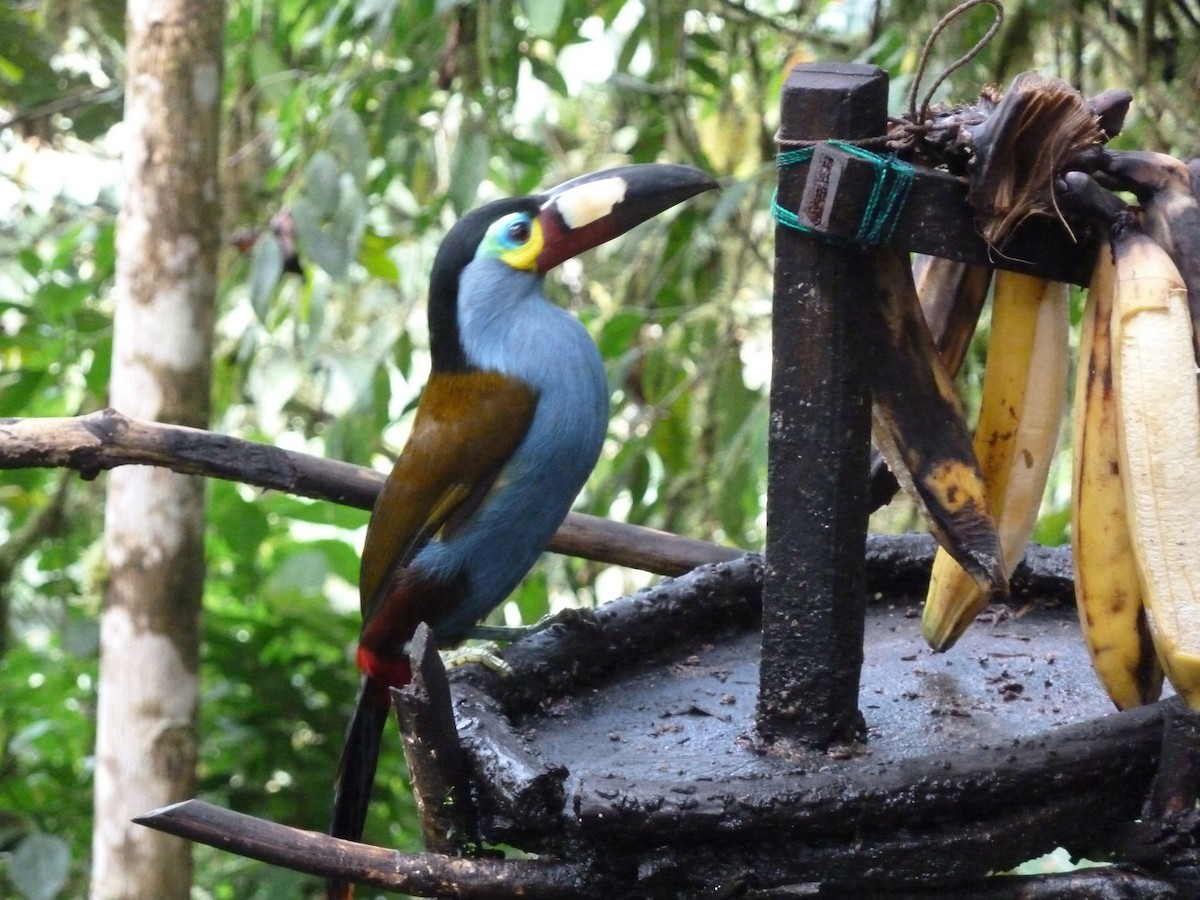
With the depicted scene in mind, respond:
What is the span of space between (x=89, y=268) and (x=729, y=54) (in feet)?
6.46

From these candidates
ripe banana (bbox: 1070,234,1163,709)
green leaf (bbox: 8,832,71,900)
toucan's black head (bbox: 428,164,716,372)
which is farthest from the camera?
green leaf (bbox: 8,832,71,900)

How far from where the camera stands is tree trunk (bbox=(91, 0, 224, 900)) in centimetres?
216

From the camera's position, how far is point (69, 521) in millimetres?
2953

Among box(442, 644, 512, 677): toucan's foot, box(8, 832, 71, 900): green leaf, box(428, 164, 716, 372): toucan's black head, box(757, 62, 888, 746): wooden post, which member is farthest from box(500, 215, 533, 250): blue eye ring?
box(8, 832, 71, 900): green leaf

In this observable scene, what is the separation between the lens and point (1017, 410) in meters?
1.05

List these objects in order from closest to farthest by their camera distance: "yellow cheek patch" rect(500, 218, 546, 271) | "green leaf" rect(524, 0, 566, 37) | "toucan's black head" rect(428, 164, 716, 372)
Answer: "toucan's black head" rect(428, 164, 716, 372), "yellow cheek patch" rect(500, 218, 546, 271), "green leaf" rect(524, 0, 566, 37)

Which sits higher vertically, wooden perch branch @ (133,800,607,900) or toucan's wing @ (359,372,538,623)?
toucan's wing @ (359,372,538,623)

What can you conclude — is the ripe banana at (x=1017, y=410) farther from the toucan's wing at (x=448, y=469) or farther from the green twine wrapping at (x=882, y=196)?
the toucan's wing at (x=448, y=469)

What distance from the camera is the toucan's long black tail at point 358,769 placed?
1.49 m

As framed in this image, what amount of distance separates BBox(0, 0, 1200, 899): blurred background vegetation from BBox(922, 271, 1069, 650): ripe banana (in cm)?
87

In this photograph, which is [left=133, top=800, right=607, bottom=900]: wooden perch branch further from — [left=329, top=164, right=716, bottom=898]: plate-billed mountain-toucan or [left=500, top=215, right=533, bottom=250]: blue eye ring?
[left=500, top=215, right=533, bottom=250]: blue eye ring

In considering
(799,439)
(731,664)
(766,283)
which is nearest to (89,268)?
(766,283)

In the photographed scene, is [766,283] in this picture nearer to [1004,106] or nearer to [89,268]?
A: [89,268]

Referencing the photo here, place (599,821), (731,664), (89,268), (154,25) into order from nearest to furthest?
1. (599,821)
2. (731,664)
3. (154,25)
4. (89,268)
